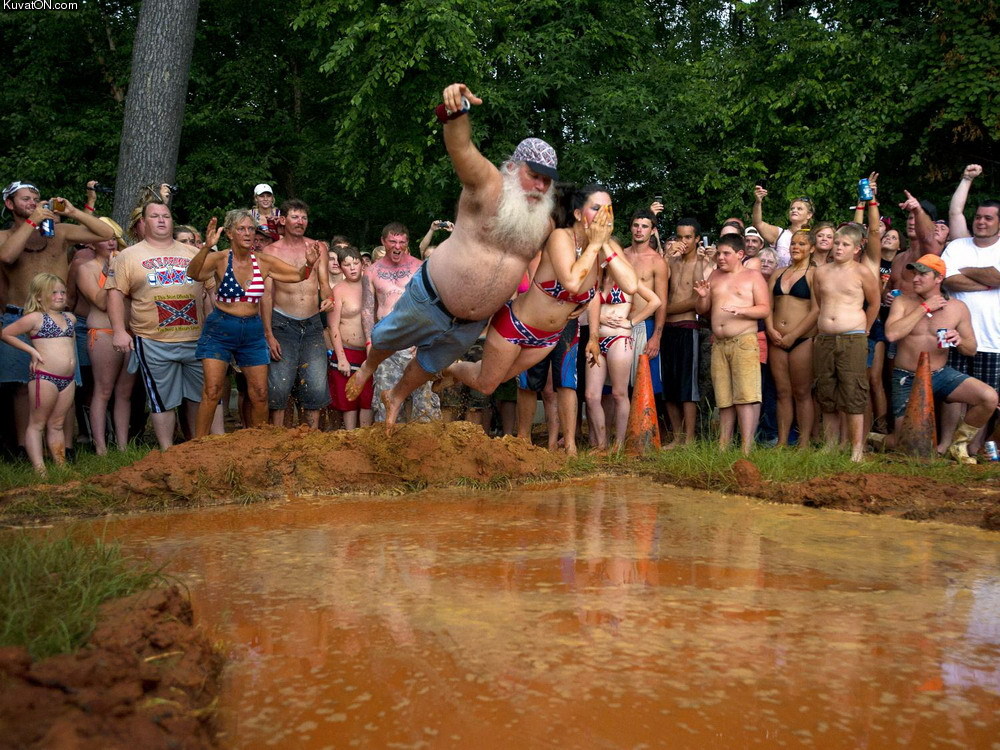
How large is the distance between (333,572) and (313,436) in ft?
9.63

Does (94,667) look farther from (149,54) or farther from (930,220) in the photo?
(149,54)

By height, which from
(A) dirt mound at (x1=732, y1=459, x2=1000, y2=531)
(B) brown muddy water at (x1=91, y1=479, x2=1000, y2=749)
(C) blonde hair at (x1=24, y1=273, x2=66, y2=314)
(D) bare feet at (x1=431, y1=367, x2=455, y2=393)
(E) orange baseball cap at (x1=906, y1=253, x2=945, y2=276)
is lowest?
(B) brown muddy water at (x1=91, y1=479, x2=1000, y2=749)

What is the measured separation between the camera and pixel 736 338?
8.28m

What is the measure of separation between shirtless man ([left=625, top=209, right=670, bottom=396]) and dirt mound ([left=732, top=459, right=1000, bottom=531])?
8.13ft

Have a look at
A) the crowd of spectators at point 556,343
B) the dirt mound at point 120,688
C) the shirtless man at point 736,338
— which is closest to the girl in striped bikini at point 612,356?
the crowd of spectators at point 556,343

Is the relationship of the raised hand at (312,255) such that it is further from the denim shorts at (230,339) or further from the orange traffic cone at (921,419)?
the orange traffic cone at (921,419)

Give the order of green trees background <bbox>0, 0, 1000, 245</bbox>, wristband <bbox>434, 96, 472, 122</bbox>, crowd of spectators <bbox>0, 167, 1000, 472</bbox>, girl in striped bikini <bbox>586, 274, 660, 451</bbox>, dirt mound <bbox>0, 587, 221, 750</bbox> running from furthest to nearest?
green trees background <bbox>0, 0, 1000, 245</bbox>, girl in striped bikini <bbox>586, 274, 660, 451</bbox>, crowd of spectators <bbox>0, 167, 1000, 472</bbox>, wristband <bbox>434, 96, 472, 122</bbox>, dirt mound <bbox>0, 587, 221, 750</bbox>

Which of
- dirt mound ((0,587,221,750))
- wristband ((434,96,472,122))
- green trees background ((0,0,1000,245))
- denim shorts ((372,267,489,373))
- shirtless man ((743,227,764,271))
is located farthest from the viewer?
green trees background ((0,0,1000,245))

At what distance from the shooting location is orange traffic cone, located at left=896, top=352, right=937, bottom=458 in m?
7.73

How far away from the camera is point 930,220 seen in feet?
28.5

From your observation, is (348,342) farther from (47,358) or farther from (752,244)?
(752,244)

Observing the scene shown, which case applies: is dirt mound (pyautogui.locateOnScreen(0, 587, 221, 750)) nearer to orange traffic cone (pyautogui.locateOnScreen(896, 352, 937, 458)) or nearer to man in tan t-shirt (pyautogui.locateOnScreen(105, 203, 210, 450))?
man in tan t-shirt (pyautogui.locateOnScreen(105, 203, 210, 450))

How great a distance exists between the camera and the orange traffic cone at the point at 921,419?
7.73 m

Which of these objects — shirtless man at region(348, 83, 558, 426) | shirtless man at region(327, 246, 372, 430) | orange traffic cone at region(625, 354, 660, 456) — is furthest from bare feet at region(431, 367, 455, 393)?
orange traffic cone at region(625, 354, 660, 456)
